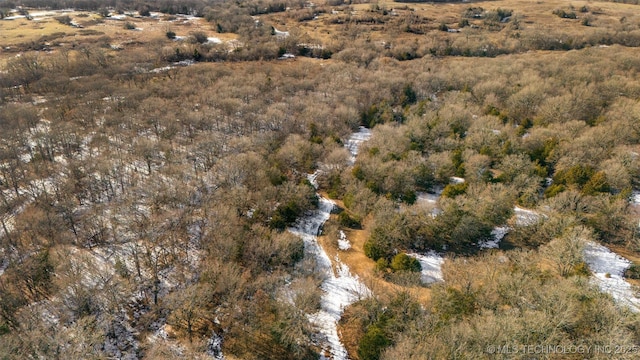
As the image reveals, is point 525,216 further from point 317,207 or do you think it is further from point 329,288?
point 329,288

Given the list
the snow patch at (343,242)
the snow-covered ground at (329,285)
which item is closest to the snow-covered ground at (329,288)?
the snow-covered ground at (329,285)

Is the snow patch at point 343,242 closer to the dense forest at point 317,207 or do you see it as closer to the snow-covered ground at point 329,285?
the snow-covered ground at point 329,285

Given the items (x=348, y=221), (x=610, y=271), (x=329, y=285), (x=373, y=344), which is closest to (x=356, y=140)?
(x=348, y=221)

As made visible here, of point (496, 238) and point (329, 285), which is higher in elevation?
point (496, 238)

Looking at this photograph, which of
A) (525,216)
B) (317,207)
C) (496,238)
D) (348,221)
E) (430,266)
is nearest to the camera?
(430,266)

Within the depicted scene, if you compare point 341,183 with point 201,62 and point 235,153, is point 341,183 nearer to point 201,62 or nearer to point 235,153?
point 235,153

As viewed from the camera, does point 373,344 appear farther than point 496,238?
No

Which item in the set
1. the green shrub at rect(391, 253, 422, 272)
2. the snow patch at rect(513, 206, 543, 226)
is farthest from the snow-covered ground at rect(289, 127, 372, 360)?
the snow patch at rect(513, 206, 543, 226)
